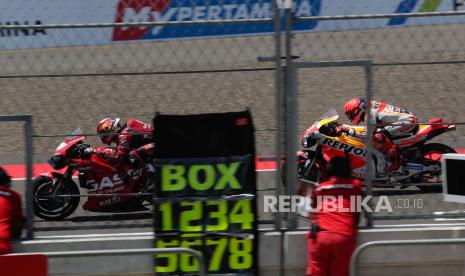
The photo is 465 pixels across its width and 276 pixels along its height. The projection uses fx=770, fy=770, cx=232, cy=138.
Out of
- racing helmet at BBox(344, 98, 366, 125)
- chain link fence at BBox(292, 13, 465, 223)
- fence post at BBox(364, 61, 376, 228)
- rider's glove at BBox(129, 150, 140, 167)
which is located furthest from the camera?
racing helmet at BBox(344, 98, 366, 125)

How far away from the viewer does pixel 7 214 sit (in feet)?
19.6

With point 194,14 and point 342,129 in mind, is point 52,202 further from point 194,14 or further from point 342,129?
point 194,14

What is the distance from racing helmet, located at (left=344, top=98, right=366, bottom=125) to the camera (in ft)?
30.5

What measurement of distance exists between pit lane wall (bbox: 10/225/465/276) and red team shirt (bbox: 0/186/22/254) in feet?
0.63

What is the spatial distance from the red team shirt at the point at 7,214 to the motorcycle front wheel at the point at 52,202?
127cm

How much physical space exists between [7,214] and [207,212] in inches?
61.1

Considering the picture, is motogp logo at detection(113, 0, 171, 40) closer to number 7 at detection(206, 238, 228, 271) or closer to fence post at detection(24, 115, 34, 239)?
fence post at detection(24, 115, 34, 239)

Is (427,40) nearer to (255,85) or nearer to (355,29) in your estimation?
(355,29)

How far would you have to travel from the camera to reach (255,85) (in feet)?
21.2

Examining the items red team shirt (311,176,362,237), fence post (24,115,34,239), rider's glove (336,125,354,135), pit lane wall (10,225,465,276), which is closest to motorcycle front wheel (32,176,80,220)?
fence post (24,115,34,239)

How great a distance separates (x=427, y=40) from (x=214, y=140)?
2.20 m

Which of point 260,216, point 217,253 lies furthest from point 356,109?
point 217,253

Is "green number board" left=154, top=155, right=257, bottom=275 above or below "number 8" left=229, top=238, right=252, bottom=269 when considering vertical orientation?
above

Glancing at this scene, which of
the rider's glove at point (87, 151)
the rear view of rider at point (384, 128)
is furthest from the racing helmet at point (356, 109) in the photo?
the rider's glove at point (87, 151)
